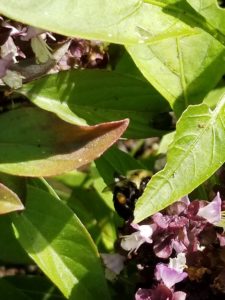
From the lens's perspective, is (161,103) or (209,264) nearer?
(209,264)

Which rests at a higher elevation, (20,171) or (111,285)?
(20,171)

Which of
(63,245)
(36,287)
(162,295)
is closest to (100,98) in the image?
(63,245)

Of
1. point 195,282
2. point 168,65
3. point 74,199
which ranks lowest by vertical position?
point 74,199

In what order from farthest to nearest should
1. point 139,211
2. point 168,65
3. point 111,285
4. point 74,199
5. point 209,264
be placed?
point 74,199, point 111,285, point 168,65, point 209,264, point 139,211

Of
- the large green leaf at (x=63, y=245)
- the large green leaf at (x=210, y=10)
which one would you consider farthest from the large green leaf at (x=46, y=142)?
the large green leaf at (x=210, y=10)

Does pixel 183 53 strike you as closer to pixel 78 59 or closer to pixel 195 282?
pixel 78 59

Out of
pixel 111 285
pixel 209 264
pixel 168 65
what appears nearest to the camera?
pixel 209 264

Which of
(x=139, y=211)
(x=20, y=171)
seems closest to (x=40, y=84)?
(x=20, y=171)
